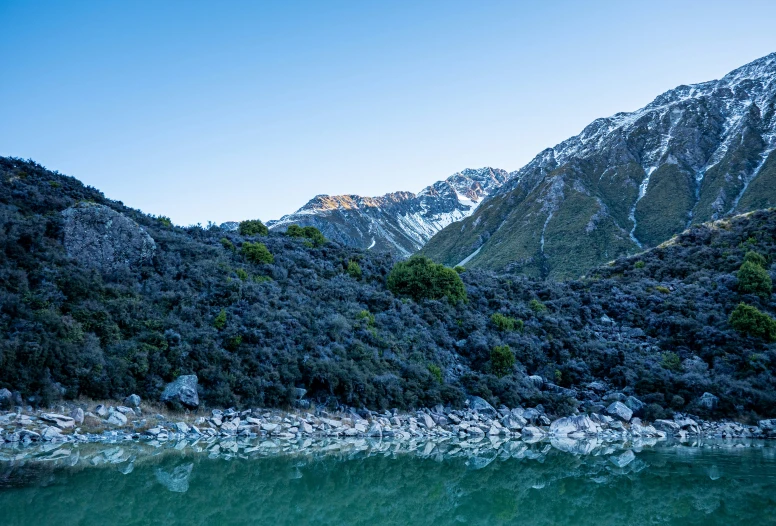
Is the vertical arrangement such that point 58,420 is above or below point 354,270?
below

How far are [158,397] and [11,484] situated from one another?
9318 mm

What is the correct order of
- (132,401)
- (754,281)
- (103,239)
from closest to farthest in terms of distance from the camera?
(132,401) < (103,239) < (754,281)

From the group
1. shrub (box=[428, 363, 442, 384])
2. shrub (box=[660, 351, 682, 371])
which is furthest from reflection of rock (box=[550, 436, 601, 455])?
shrub (box=[660, 351, 682, 371])

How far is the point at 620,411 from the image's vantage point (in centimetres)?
2506

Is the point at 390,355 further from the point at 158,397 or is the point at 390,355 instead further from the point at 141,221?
the point at 141,221

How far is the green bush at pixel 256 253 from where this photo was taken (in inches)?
1292

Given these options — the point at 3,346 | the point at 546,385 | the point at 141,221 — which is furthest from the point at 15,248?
the point at 546,385

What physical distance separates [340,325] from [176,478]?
15920 mm

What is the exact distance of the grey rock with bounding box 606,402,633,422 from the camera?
24891 millimetres

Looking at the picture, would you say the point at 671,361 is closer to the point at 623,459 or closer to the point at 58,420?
the point at 623,459

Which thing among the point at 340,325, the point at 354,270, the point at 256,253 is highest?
the point at 256,253

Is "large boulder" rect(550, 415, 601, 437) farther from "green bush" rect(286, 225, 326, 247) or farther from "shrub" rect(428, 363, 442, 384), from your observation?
"green bush" rect(286, 225, 326, 247)

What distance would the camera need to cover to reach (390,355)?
26359 mm

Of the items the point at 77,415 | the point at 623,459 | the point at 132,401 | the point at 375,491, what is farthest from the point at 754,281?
the point at 77,415
